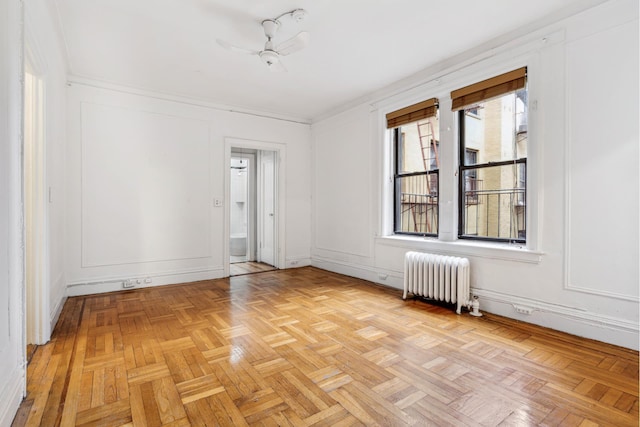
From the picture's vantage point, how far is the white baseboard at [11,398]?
4.93 feet

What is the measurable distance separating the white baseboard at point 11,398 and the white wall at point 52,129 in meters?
0.98

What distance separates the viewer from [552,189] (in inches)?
110

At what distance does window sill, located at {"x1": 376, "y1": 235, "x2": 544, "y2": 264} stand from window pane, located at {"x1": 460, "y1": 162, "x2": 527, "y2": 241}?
15 centimetres

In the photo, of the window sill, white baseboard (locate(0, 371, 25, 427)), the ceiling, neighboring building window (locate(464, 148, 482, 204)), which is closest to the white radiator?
the window sill

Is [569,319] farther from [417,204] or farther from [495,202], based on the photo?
[417,204]

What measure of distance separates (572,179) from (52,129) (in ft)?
15.1

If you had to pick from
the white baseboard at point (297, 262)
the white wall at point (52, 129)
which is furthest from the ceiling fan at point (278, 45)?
the white baseboard at point (297, 262)

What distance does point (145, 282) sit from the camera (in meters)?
4.39

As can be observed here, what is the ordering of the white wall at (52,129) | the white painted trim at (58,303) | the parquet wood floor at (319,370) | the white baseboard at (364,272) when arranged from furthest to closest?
the white baseboard at (364,272) → the white painted trim at (58,303) → the white wall at (52,129) → the parquet wood floor at (319,370)

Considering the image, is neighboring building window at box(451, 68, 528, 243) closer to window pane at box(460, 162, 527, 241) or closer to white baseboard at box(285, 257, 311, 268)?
window pane at box(460, 162, 527, 241)

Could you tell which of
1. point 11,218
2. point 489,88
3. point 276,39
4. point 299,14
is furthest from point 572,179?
point 11,218

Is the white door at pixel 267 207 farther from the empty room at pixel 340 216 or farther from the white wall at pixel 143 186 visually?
the empty room at pixel 340 216

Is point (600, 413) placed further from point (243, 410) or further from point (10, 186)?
point (10, 186)

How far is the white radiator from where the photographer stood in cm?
331
